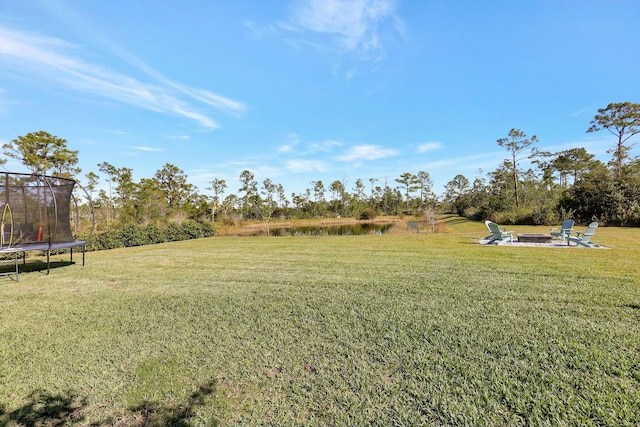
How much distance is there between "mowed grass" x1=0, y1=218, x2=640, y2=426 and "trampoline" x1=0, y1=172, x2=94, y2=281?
140cm

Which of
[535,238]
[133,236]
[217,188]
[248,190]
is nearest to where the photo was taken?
[535,238]

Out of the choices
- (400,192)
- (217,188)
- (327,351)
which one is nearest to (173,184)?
(217,188)

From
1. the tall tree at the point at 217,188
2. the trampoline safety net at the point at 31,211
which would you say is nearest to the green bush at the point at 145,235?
the trampoline safety net at the point at 31,211

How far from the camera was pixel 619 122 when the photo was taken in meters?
20.0

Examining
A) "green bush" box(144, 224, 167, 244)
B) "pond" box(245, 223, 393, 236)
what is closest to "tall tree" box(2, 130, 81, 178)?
"green bush" box(144, 224, 167, 244)

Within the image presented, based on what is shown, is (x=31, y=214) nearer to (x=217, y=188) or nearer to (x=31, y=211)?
(x=31, y=211)

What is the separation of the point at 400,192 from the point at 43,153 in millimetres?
35575

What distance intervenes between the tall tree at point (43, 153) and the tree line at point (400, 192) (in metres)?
0.04

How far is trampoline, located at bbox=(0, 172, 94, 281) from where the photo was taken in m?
5.00

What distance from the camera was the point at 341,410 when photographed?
60.6 inches

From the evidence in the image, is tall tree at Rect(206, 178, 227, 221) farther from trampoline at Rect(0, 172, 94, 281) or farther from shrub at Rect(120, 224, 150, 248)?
trampoline at Rect(0, 172, 94, 281)

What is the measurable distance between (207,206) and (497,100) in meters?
28.0

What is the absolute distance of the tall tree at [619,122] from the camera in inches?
764

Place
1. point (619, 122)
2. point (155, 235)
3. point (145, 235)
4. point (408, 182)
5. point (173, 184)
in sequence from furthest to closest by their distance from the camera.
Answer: point (408, 182)
point (173, 184)
point (619, 122)
point (155, 235)
point (145, 235)
